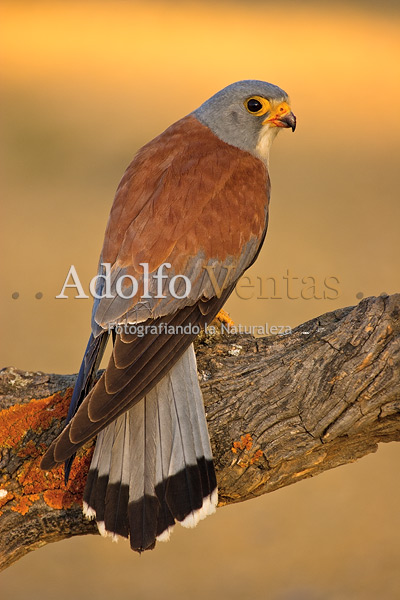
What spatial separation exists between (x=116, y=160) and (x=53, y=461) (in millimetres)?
10341

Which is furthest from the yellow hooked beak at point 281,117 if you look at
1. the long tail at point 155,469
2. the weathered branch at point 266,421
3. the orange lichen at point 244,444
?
the orange lichen at point 244,444

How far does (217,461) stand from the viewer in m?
2.58

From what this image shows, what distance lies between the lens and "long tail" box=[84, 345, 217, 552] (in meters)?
2.44

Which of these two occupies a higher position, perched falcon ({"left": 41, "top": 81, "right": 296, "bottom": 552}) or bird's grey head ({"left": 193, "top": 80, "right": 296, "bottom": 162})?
bird's grey head ({"left": 193, "top": 80, "right": 296, "bottom": 162})

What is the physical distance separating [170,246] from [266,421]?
0.74 m

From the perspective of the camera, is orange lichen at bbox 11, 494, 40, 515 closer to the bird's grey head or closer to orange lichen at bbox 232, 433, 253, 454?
orange lichen at bbox 232, 433, 253, 454

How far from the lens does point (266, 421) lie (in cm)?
260

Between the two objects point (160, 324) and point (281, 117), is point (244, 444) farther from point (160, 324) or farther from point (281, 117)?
point (281, 117)

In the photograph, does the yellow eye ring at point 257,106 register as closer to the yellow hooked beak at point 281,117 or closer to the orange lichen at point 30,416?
the yellow hooked beak at point 281,117

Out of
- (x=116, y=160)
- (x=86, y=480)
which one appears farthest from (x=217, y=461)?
(x=116, y=160)

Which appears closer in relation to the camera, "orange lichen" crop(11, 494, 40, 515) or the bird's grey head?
"orange lichen" crop(11, 494, 40, 515)

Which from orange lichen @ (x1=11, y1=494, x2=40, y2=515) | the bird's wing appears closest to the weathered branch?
orange lichen @ (x1=11, y1=494, x2=40, y2=515)

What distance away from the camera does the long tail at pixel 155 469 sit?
8.00ft

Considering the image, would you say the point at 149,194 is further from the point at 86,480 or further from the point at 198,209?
the point at 86,480
